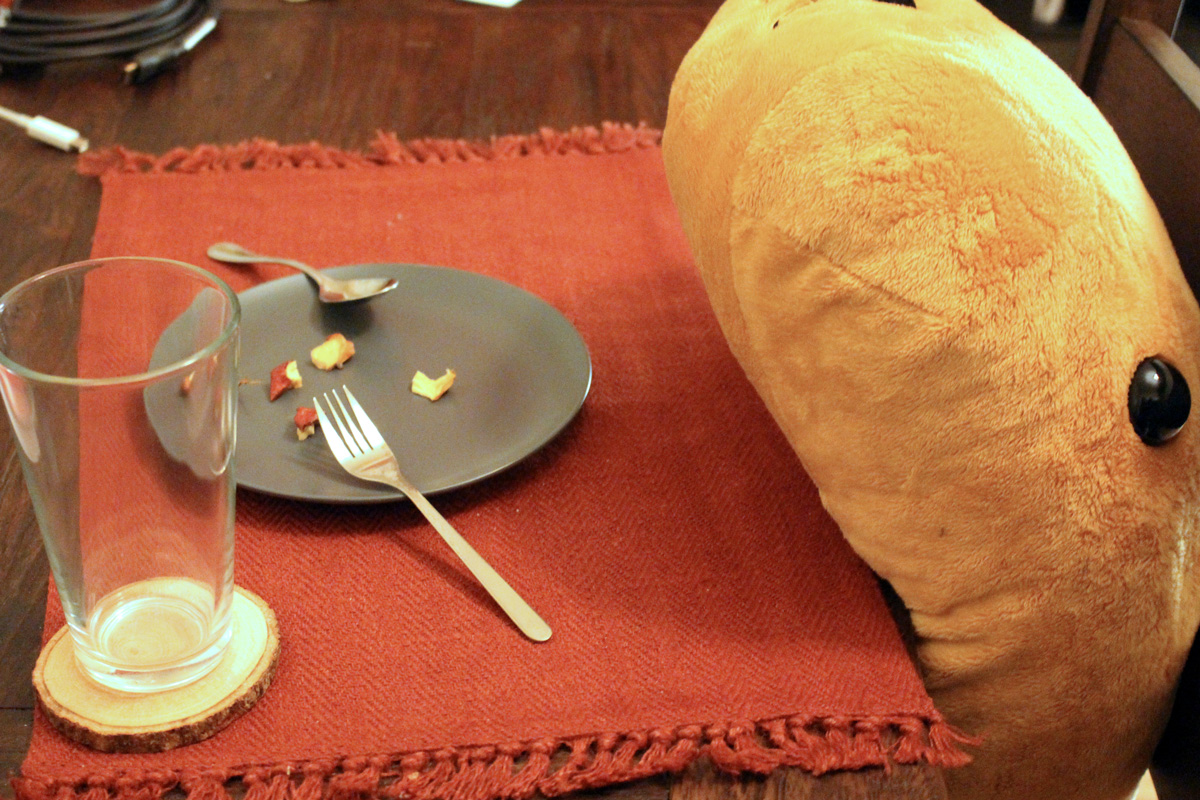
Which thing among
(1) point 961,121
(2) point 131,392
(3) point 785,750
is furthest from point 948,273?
(2) point 131,392

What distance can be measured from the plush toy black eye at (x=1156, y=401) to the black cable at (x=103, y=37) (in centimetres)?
100

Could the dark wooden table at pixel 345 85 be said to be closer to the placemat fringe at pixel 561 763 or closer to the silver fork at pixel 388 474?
the silver fork at pixel 388 474

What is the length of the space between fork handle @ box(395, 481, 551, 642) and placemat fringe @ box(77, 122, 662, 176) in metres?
0.47

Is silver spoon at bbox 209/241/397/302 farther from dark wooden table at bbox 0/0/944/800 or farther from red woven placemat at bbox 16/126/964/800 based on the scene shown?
dark wooden table at bbox 0/0/944/800

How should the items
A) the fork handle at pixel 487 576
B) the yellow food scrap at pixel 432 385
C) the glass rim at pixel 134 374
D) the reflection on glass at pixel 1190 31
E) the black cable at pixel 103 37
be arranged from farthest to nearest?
the black cable at pixel 103 37
the reflection on glass at pixel 1190 31
the yellow food scrap at pixel 432 385
the fork handle at pixel 487 576
the glass rim at pixel 134 374

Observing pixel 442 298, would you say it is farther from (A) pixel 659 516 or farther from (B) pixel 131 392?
(B) pixel 131 392

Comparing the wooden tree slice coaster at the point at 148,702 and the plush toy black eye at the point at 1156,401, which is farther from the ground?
→ the plush toy black eye at the point at 1156,401

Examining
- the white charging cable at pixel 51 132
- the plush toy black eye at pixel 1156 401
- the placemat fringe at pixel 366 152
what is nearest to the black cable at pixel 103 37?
the white charging cable at pixel 51 132

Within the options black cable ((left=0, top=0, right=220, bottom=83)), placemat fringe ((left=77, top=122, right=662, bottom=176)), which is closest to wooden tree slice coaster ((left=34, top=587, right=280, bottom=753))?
placemat fringe ((left=77, top=122, right=662, bottom=176))

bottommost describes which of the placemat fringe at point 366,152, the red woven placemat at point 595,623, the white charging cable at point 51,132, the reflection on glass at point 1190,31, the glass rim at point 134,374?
the white charging cable at point 51,132

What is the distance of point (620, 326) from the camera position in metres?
0.78

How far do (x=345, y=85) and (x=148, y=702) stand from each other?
0.82 metres

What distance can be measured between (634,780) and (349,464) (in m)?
0.22

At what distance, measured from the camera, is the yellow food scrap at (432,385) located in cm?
68
